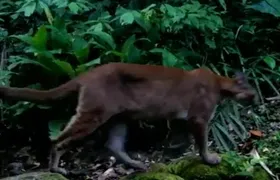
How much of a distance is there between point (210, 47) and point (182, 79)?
201 cm

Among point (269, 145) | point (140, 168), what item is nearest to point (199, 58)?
point (269, 145)

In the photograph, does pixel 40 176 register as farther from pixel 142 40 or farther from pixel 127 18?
pixel 142 40

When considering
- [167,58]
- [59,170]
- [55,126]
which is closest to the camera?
[59,170]

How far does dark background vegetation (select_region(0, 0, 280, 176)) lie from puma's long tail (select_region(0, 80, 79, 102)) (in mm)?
200

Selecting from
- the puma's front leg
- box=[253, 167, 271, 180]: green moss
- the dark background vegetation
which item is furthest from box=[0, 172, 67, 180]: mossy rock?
box=[253, 167, 271, 180]: green moss

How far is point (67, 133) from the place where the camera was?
5.68 meters

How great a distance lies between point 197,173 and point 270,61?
2.74 metres

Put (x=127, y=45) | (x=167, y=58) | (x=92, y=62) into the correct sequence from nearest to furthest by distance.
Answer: (x=92, y=62), (x=127, y=45), (x=167, y=58)

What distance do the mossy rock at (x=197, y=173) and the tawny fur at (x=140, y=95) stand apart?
0.08 metres

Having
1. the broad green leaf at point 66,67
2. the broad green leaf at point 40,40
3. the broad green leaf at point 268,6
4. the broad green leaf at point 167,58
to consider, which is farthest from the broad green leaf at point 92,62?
the broad green leaf at point 268,6

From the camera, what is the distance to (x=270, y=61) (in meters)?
7.89

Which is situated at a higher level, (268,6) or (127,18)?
(127,18)

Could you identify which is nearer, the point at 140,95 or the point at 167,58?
the point at 140,95

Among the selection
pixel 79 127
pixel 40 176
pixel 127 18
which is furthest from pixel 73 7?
pixel 40 176
